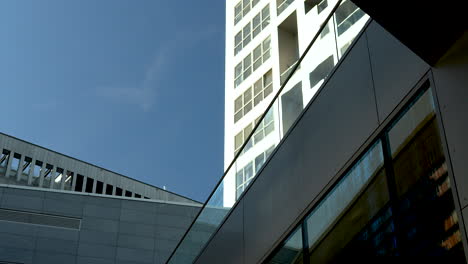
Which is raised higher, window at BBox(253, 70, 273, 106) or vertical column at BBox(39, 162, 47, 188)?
vertical column at BBox(39, 162, 47, 188)

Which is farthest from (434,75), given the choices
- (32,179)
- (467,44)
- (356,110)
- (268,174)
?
(32,179)

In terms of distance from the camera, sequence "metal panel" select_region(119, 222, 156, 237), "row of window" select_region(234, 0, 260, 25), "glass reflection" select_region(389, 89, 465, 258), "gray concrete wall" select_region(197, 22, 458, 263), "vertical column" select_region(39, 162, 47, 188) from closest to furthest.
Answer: "glass reflection" select_region(389, 89, 465, 258), "gray concrete wall" select_region(197, 22, 458, 263), "metal panel" select_region(119, 222, 156, 237), "row of window" select_region(234, 0, 260, 25), "vertical column" select_region(39, 162, 47, 188)

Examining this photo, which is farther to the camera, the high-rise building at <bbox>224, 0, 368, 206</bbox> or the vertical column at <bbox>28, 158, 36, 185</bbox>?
the vertical column at <bbox>28, 158, 36, 185</bbox>

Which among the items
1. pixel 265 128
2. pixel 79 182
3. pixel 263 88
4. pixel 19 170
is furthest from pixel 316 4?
pixel 19 170

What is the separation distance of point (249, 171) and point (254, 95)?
28796 millimetres

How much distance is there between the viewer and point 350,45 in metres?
9.19

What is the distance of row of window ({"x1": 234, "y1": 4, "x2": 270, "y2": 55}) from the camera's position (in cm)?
4292

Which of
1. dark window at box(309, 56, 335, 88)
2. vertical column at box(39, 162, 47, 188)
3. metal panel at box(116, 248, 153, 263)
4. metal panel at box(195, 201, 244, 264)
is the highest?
vertical column at box(39, 162, 47, 188)

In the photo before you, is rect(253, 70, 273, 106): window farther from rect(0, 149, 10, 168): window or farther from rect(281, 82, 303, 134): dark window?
rect(0, 149, 10, 168): window

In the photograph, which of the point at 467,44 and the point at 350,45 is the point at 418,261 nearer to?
the point at 467,44

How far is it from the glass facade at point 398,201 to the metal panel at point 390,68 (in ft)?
0.80

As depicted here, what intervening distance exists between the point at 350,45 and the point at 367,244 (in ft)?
9.06

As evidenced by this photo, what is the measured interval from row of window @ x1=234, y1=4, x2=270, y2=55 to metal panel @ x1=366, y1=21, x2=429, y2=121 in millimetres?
34414

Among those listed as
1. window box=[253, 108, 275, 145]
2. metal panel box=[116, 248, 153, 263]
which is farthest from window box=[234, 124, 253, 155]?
window box=[253, 108, 275, 145]
